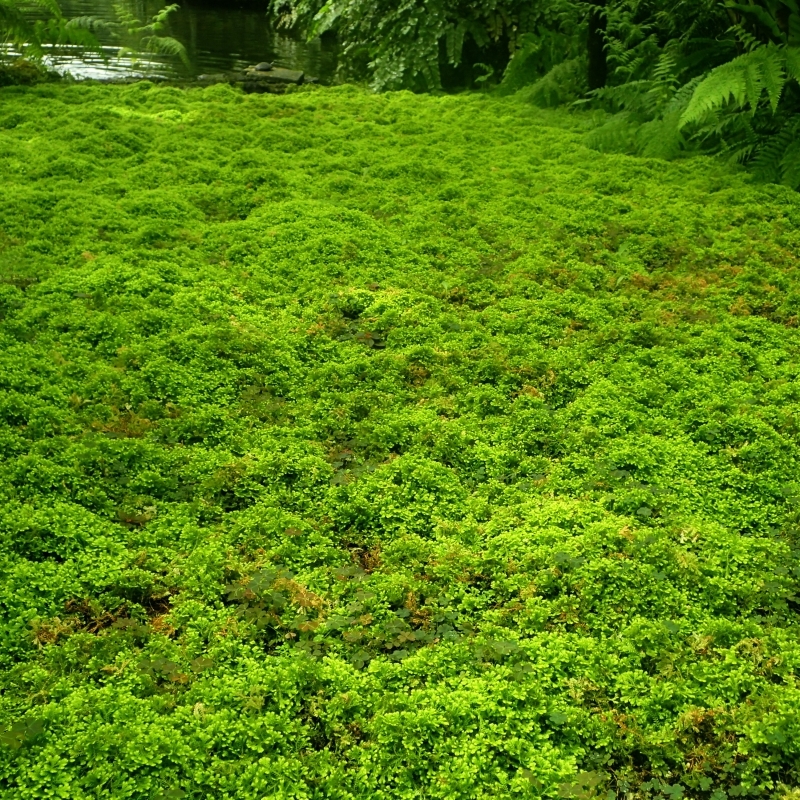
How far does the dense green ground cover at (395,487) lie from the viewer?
3002 mm

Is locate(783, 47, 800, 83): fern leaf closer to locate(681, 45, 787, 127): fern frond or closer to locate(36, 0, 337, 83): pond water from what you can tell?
locate(681, 45, 787, 127): fern frond

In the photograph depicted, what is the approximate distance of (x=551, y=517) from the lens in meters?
4.08

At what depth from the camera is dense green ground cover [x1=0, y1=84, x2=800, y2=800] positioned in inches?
118

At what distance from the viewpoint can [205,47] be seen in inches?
597

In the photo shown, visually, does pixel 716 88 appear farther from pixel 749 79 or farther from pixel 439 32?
pixel 439 32

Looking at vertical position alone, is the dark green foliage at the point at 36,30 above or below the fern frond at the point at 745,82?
above

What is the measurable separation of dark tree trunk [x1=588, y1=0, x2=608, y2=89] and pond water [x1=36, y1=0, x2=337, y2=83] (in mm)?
4665

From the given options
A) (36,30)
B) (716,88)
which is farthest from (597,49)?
(36,30)

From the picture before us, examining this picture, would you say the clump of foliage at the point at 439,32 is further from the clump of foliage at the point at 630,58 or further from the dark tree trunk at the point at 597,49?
the dark tree trunk at the point at 597,49

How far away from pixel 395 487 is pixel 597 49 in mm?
8169

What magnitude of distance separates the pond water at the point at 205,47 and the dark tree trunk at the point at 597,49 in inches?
184

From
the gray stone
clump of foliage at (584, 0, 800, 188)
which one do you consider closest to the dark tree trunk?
clump of foliage at (584, 0, 800, 188)

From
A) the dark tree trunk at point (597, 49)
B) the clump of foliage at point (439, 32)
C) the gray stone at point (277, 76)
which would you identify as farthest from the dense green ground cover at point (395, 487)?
the gray stone at point (277, 76)

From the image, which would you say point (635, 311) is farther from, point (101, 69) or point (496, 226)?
point (101, 69)
